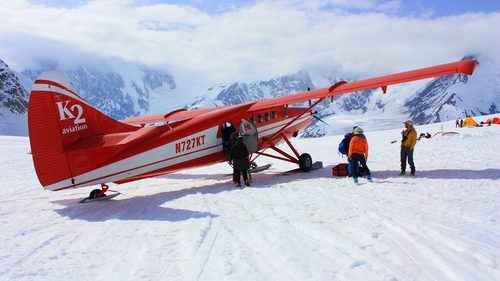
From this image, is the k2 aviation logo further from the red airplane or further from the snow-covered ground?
the snow-covered ground

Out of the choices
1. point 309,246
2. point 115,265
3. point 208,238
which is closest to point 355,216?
point 309,246

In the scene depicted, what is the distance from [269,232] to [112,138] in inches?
199

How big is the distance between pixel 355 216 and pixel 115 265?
362cm

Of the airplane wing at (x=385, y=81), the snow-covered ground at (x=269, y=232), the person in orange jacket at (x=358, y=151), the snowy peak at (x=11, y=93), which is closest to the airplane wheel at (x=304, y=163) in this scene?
the airplane wing at (x=385, y=81)

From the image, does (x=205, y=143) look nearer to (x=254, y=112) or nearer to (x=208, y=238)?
(x=254, y=112)

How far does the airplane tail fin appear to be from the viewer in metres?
7.00

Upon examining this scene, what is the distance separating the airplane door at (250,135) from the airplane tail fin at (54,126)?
4623 millimetres

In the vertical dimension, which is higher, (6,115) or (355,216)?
(6,115)

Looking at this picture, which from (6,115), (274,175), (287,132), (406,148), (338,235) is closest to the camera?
(338,235)

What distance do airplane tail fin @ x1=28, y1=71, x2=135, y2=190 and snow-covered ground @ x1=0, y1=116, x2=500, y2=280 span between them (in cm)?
81

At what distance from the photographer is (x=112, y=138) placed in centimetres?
811

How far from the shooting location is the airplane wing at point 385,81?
806 centimetres

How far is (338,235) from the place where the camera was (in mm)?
4559

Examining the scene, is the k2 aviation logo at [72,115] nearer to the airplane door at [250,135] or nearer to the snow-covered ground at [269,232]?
the snow-covered ground at [269,232]
